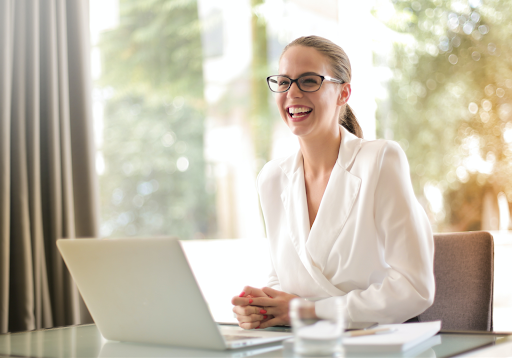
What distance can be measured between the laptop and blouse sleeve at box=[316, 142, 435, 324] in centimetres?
31

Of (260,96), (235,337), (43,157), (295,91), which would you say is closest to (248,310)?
(235,337)

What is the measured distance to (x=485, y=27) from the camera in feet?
9.48

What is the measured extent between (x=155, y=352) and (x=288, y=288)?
662mm

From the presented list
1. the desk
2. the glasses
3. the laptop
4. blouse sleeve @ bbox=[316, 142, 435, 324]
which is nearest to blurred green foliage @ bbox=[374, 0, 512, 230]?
the glasses

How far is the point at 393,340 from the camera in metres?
0.79

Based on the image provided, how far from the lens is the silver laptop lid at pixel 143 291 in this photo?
0.82m

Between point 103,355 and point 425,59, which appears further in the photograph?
point 425,59

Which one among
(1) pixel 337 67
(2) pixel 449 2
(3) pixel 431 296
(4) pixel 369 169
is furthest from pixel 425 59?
(3) pixel 431 296

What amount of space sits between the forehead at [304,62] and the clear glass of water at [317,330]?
2.88 feet

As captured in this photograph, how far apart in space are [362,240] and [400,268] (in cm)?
16

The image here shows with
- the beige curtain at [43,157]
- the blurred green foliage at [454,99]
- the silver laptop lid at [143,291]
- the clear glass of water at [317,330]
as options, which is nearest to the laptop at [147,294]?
the silver laptop lid at [143,291]

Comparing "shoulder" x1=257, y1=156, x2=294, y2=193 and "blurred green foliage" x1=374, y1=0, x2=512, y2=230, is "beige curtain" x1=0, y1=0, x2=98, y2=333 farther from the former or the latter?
"blurred green foliage" x1=374, y1=0, x2=512, y2=230

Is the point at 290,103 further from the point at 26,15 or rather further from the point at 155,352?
the point at 26,15

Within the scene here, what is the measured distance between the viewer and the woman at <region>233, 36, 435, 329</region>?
47.2 inches
